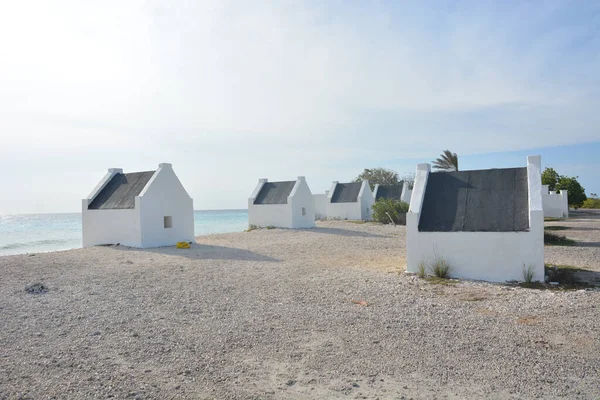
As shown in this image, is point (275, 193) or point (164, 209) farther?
point (275, 193)

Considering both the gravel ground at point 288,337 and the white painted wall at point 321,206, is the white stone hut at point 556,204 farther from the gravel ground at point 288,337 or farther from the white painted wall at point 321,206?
the gravel ground at point 288,337

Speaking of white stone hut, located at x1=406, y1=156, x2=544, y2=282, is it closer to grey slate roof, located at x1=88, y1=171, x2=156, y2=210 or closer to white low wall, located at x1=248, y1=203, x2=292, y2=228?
grey slate roof, located at x1=88, y1=171, x2=156, y2=210

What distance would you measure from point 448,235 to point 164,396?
878 cm

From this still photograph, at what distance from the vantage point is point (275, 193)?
102 ft

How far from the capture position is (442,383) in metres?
5.07

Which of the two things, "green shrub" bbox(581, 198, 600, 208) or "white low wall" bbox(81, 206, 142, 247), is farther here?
"green shrub" bbox(581, 198, 600, 208)

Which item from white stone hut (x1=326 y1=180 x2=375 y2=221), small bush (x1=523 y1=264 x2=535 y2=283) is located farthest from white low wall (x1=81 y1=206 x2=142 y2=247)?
white stone hut (x1=326 y1=180 x2=375 y2=221)

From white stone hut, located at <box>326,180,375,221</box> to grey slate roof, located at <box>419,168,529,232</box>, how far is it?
26441 mm

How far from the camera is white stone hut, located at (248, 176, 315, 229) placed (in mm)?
29547

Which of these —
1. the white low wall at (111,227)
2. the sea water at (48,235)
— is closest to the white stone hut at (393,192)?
the sea water at (48,235)

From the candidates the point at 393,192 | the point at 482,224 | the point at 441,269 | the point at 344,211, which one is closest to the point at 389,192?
the point at 393,192

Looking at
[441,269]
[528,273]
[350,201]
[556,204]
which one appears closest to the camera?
[528,273]

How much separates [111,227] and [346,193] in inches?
1013

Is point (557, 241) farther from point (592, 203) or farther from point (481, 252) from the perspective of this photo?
point (592, 203)
